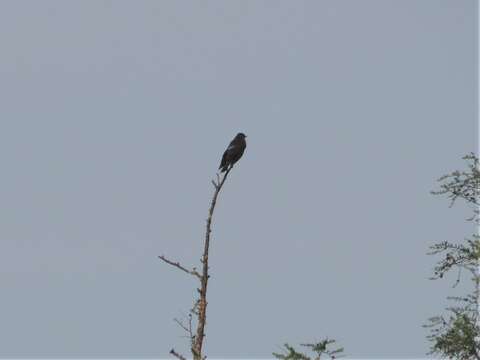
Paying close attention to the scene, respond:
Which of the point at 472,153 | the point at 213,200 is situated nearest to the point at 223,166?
the point at 213,200

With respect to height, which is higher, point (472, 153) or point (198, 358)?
point (472, 153)

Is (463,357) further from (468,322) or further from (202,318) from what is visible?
(202,318)

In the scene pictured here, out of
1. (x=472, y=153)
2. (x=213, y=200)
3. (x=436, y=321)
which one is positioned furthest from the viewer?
(x=213, y=200)

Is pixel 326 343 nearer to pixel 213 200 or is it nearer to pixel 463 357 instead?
pixel 463 357

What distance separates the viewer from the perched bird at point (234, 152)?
27212 mm

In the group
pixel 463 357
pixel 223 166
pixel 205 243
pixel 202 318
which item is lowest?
pixel 463 357

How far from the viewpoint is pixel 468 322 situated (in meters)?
16.2

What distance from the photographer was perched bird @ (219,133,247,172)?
27.2m

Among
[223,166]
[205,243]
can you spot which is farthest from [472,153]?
[223,166]

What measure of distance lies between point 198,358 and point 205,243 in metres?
2.07

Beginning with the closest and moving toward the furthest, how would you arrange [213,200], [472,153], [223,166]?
[472,153] → [213,200] → [223,166]

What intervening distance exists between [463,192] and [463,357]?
109 inches

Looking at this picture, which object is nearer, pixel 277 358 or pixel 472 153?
pixel 277 358

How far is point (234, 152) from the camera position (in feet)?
93.3
